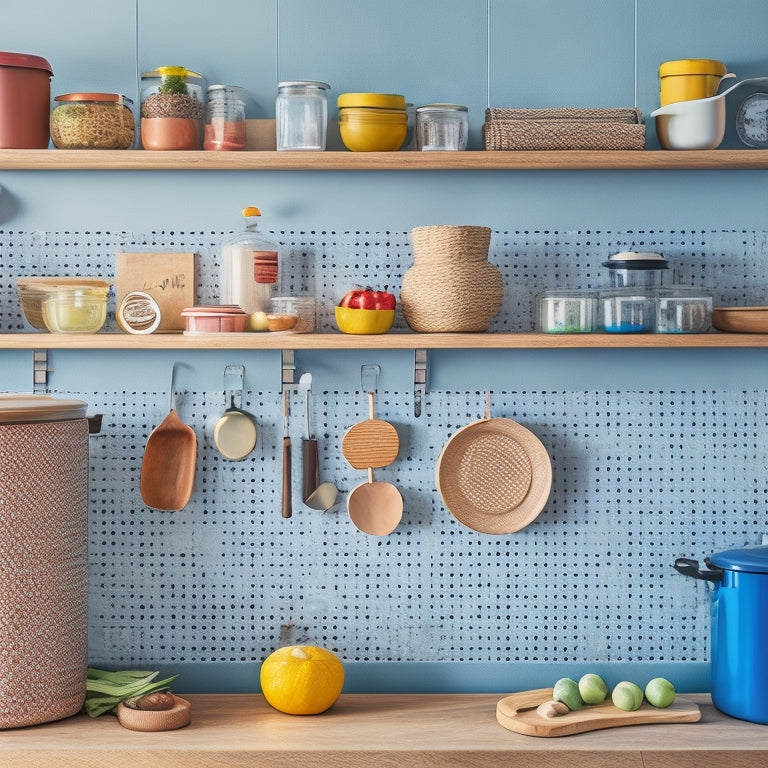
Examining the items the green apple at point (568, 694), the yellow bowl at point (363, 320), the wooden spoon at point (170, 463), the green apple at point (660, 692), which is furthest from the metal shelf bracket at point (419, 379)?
the green apple at point (660, 692)

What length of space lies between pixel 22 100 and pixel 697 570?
180 centimetres

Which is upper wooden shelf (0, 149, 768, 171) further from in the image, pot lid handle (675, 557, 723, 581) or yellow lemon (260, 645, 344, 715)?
yellow lemon (260, 645, 344, 715)

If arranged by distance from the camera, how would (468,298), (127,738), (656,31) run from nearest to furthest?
1. (127,738)
2. (468,298)
3. (656,31)

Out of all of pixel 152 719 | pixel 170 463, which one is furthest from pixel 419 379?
pixel 152 719

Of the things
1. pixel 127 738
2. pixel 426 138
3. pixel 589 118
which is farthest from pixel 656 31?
pixel 127 738

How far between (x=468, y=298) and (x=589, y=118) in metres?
0.48

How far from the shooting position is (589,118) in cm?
202

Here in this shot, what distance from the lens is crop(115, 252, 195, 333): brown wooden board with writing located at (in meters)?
2.16

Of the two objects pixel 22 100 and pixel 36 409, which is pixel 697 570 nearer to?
pixel 36 409

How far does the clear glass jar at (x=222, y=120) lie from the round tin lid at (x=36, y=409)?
64 centimetres

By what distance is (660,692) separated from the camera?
198 centimetres

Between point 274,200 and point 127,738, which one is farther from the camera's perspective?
point 274,200

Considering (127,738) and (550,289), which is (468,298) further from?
(127,738)

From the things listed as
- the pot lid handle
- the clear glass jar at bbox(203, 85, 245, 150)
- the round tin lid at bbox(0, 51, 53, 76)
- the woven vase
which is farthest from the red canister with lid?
the pot lid handle
